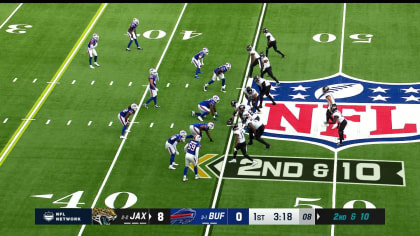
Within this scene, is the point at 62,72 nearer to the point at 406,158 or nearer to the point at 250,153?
the point at 250,153

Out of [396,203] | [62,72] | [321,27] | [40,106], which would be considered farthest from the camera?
[321,27]

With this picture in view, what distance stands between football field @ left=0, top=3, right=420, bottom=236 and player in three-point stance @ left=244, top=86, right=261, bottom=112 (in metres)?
0.82

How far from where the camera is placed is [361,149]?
117 ft

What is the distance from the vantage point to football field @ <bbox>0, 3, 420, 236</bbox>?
32844 millimetres

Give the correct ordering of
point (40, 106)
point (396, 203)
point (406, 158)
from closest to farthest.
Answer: point (396, 203), point (406, 158), point (40, 106)

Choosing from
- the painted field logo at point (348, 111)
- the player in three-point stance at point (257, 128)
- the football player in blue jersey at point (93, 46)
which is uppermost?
the football player in blue jersey at point (93, 46)

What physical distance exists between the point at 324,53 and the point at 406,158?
10.8m

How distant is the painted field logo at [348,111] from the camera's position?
3681 centimetres

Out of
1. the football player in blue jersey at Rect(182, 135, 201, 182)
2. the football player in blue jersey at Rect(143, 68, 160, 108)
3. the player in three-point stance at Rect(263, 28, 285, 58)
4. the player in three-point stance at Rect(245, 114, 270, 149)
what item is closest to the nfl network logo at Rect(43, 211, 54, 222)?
the football player in blue jersey at Rect(182, 135, 201, 182)

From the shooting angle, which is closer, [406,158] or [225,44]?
[406,158]

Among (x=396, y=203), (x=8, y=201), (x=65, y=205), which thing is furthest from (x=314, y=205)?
(x=8, y=201)

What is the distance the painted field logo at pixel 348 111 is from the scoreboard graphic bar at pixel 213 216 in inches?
287

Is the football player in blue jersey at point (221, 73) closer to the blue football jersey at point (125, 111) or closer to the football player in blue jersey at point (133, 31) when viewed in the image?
the blue football jersey at point (125, 111)

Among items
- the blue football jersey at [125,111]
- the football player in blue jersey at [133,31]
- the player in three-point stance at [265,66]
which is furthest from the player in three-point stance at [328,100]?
the football player in blue jersey at [133,31]
